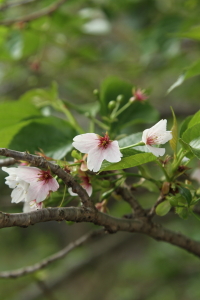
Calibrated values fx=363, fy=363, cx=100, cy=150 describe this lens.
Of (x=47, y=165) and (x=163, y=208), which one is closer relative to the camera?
(x=47, y=165)

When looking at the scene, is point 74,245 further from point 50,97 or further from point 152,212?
point 50,97

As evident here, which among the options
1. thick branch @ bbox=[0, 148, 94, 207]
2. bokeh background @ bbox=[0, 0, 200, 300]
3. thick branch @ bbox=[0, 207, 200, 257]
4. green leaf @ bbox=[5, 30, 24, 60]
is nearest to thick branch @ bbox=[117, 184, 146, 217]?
thick branch @ bbox=[0, 207, 200, 257]

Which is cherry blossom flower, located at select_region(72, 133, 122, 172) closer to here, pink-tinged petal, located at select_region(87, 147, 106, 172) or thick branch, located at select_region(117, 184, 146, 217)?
pink-tinged petal, located at select_region(87, 147, 106, 172)

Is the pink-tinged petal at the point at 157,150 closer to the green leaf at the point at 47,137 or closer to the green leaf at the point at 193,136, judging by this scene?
the green leaf at the point at 193,136

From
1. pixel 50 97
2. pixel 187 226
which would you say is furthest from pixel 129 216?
pixel 187 226

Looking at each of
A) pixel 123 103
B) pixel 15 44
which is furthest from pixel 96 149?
pixel 15 44

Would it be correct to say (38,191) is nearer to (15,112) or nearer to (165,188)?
(165,188)

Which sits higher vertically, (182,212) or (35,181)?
(35,181)
